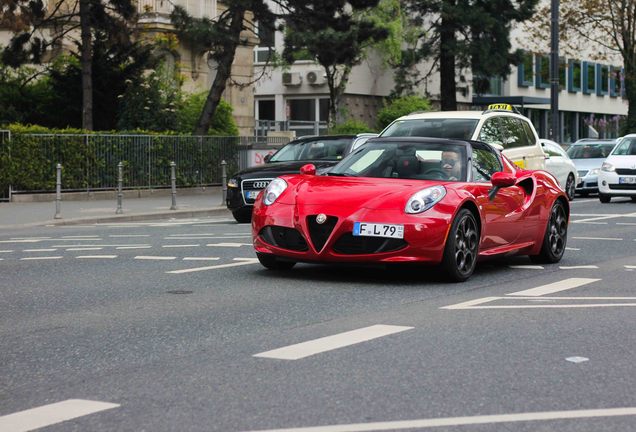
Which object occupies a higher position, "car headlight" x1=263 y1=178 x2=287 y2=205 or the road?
"car headlight" x1=263 y1=178 x2=287 y2=205

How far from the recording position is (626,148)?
101 feet

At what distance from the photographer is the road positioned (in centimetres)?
584

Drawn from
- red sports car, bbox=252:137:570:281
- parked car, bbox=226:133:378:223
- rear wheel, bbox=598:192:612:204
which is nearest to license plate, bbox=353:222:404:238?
red sports car, bbox=252:137:570:281

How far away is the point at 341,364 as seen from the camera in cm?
707

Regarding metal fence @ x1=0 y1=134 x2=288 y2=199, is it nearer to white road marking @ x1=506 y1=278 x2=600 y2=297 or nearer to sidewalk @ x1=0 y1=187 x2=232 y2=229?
sidewalk @ x1=0 y1=187 x2=232 y2=229

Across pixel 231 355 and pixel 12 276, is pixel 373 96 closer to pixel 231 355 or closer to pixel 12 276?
pixel 12 276

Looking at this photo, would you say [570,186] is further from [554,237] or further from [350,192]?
[350,192]

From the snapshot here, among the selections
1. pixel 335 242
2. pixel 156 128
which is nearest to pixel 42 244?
pixel 335 242

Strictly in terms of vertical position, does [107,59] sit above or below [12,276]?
above

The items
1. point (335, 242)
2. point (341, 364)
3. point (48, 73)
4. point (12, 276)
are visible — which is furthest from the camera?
point (48, 73)

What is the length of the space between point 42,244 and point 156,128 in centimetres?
2101

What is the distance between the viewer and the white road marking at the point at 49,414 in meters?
5.55

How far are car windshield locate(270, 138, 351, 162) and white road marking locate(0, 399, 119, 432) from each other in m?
16.9

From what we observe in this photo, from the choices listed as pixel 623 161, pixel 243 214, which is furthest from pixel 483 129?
pixel 623 161
